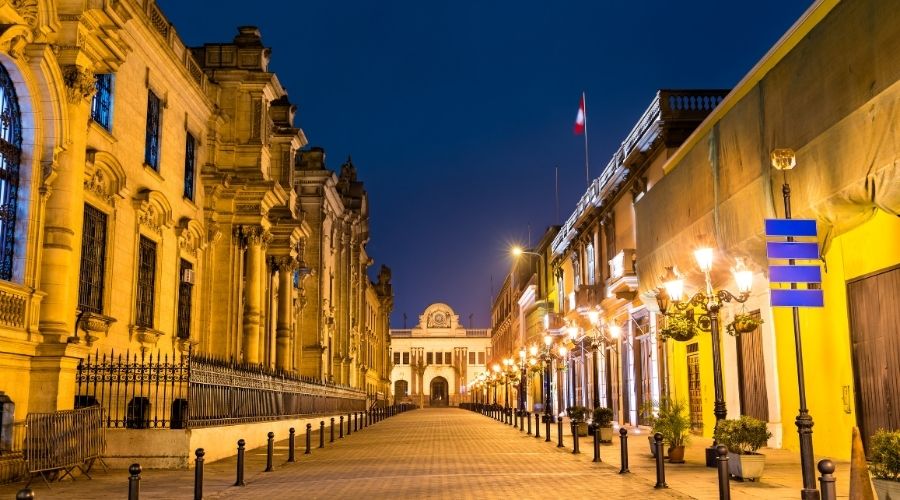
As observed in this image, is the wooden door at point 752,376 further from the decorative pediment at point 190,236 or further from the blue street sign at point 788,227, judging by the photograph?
the decorative pediment at point 190,236

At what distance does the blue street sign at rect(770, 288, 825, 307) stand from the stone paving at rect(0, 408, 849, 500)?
2908mm

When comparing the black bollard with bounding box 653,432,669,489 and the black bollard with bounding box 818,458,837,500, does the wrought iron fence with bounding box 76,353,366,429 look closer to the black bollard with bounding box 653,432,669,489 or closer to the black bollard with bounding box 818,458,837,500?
the black bollard with bounding box 653,432,669,489

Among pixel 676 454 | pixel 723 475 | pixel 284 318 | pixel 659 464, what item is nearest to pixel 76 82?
pixel 659 464

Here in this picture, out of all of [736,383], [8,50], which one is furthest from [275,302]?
[8,50]

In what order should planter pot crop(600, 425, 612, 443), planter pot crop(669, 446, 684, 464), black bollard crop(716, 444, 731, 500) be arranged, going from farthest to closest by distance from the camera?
planter pot crop(600, 425, 612, 443), planter pot crop(669, 446, 684, 464), black bollard crop(716, 444, 731, 500)

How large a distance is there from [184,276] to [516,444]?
11864 mm

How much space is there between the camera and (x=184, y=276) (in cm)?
2778

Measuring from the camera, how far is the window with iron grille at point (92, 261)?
20344mm

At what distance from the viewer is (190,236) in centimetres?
2845

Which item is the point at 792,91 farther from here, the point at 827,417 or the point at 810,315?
the point at 827,417

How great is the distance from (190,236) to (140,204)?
195 inches

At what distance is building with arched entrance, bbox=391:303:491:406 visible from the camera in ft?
427

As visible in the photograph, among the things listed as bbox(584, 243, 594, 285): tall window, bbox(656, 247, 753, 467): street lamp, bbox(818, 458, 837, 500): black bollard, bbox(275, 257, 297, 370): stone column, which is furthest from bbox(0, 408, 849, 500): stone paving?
bbox(584, 243, 594, 285): tall window

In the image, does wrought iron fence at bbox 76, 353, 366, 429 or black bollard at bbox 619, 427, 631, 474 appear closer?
black bollard at bbox 619, 427, 631, 474
